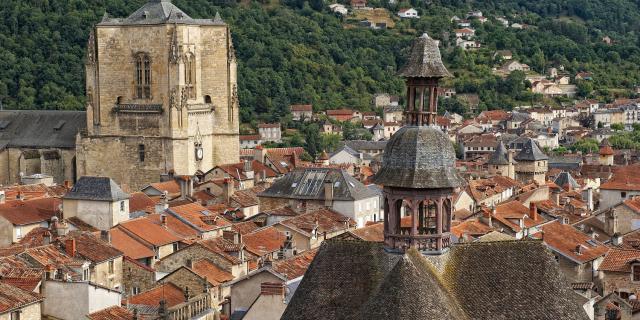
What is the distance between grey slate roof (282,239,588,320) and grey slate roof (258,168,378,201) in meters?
40.7

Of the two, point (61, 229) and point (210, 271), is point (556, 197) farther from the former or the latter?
point (210, 271)

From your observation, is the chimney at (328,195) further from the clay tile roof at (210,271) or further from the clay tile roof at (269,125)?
the clay tile roof at (269,125)

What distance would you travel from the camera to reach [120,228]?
5681 cm

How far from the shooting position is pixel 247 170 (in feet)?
298

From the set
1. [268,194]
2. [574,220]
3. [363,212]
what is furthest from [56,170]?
[574,220]

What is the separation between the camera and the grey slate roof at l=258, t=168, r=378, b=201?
69.0 metres

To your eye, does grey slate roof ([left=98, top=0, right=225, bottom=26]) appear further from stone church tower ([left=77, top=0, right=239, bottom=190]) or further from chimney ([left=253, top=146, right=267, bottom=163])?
chimney ([left=253, top=146, right=267, bottom=163])

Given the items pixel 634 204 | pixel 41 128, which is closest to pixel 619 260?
pixel 634 204

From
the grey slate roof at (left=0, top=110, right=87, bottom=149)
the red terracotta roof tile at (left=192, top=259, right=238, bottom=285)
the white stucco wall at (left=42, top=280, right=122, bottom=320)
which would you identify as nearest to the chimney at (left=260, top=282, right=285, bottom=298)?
the white stucco wall at (left=42, top=280, right=122, bottom=320)

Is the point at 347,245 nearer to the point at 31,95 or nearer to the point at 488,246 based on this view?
the point at 488,246

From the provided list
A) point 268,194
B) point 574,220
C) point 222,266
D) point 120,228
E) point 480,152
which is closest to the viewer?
point 222,266

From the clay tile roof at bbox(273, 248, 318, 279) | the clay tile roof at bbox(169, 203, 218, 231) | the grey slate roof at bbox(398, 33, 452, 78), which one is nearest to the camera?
the grey slate roof at bbox(398, 33, 452, 78)

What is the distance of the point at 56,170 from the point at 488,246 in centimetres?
7261

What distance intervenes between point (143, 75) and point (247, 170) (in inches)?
405
